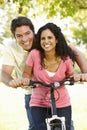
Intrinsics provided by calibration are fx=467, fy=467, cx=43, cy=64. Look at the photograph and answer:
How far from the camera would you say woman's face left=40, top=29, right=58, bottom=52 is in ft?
14.7

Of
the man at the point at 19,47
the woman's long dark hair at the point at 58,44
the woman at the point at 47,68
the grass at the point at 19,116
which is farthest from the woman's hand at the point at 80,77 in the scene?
the grass at the point at 19,116

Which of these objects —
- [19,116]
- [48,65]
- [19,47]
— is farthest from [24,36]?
[19,116]

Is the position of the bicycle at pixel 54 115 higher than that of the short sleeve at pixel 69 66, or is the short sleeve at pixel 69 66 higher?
the short sleeve at pixel 69 66

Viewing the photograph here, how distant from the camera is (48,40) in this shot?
14.7 feet

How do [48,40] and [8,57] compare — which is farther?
[8,57]

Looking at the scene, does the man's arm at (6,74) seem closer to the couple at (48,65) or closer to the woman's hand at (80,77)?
the couple at (48,65)

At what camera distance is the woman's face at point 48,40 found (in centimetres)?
447

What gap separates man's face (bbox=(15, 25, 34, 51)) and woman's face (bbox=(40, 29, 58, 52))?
0.40 metres

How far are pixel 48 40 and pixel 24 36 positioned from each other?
1.62 feet

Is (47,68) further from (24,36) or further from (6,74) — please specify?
(24,36)

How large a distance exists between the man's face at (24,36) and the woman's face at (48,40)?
1.30 feet

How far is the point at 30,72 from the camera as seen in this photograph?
15.0 feet

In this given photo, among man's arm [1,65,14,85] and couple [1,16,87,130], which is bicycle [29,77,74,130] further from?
man's arm [1,65,14,85]

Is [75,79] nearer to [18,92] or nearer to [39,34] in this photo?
[39,34]
